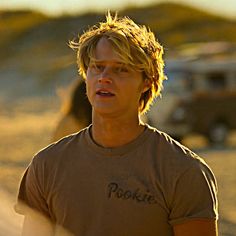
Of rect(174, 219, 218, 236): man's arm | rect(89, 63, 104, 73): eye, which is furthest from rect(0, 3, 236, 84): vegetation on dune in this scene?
rect(174, 219, 218, 236): man's arm

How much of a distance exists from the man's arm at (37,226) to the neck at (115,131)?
0.36 m

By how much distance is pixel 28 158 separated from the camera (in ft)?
70.4

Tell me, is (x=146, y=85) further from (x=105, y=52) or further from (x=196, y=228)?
(x=196, y=228)

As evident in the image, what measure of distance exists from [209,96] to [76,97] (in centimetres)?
1410

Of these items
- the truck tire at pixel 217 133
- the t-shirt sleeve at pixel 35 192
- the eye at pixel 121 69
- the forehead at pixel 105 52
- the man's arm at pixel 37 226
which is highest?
the forehead at pixel 105 52

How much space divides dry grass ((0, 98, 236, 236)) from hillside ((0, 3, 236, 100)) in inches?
762

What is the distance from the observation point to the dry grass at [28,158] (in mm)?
10672

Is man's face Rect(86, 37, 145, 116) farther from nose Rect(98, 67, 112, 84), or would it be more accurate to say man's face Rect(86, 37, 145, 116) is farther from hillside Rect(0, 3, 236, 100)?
hillside Rect(0, 3, 236, 100)

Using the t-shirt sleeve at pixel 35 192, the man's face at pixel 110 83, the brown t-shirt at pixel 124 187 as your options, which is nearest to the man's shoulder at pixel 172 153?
the brown t-shirt at pixel 124 187

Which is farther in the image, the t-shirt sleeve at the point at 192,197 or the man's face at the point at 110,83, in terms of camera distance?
the man's face at the point at 110,83

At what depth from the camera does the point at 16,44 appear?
285 ft

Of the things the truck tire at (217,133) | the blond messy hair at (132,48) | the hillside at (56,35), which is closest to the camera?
the blond messy hair at (132,48)

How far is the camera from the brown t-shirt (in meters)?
4.10

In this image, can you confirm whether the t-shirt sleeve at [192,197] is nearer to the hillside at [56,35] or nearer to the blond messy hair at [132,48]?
the blond messy hair at [132,48]
